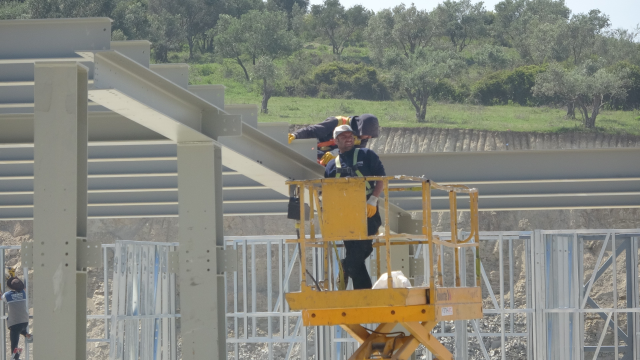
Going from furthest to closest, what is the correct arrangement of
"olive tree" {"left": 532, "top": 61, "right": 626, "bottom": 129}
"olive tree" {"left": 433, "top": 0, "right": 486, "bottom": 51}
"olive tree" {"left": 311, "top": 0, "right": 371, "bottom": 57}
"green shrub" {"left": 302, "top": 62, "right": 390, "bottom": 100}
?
"olive tree" {"left": 311, "top": 0, "right": 371, "bottom": 57}
"olive tree" {"left": 433, "top": 0, "right": 486, "bottom": 51}
"green shrub" {"left": 302, "top": 62, "right": 390, "bottom": 100}
"olive tree" {"left": 532, "top": 61, "right": 626, "bottom": 129}

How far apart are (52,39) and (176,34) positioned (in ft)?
205

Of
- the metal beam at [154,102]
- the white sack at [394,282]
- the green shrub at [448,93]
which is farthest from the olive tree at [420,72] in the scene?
the white sack at [394,282]

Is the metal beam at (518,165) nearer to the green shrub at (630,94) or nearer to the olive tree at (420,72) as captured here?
the olive tree at (420,72)

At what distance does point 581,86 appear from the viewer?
49.5 meters

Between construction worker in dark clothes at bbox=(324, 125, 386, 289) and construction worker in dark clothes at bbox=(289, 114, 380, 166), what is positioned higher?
construction worker in dark clothes at bbox=(289, 114, 380, 166)

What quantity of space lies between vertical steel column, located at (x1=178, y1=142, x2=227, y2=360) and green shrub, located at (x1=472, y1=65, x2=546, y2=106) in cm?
4711

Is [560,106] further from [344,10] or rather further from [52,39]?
[52,39]

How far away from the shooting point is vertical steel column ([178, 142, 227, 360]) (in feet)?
25.7

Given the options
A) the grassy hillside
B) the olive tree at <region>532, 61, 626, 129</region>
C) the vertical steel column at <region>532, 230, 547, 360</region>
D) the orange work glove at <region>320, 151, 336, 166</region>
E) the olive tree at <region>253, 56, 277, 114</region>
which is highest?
the olive tree at <region>253, 56, 277, 114</region>

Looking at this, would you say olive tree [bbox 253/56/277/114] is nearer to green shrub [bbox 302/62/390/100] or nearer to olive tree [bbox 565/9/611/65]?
green shrub [bbox 302/62/390/100]

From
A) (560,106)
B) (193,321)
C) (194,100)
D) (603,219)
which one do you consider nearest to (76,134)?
(194,100)

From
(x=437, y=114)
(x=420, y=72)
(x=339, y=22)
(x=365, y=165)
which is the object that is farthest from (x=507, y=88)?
(x=365, y=165)

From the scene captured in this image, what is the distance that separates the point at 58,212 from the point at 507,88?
50.3 m

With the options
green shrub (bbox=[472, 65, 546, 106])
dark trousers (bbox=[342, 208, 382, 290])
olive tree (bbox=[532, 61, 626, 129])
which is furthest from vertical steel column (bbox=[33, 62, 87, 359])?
green shrub (bbox=[472, 65, 546, 106])
